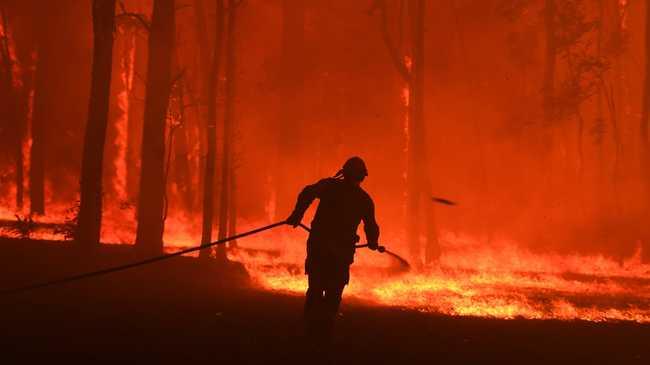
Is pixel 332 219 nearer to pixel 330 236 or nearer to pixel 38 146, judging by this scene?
pixel 330 236

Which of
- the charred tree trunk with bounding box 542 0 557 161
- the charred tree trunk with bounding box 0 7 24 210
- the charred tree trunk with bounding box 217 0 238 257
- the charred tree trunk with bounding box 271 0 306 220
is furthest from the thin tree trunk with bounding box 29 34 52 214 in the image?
the charred tree trunk with bounding box 542 0 557 161

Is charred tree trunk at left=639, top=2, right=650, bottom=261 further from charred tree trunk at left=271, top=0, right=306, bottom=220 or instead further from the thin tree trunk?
the thin tree trunk

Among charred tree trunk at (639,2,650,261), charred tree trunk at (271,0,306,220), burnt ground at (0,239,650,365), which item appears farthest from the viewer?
charred tree trunk at (271,0,306,220)

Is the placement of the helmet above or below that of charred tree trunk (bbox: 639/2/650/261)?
below

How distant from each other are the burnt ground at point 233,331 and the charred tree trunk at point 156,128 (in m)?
3.52

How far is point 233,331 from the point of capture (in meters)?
8.83

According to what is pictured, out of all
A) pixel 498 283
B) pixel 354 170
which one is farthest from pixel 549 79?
pixel 354 170

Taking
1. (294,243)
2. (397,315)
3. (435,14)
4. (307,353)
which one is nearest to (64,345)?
(307,353)

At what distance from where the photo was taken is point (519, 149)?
1704 inches

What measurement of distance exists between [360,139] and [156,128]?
87.6 ft

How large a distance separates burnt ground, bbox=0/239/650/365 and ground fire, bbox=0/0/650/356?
354 centimetres

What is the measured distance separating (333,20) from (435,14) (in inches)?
227

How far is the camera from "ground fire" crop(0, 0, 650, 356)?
1994 cm

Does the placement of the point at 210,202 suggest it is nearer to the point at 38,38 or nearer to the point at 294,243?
the point at 294,243
